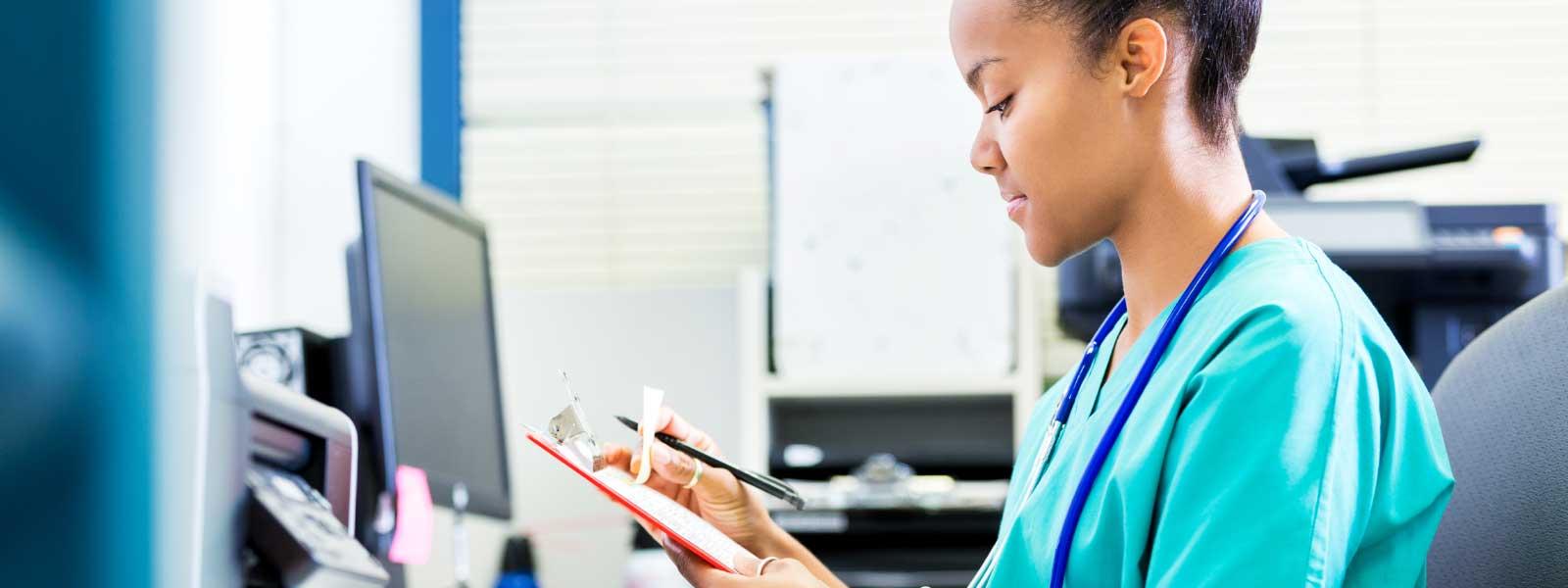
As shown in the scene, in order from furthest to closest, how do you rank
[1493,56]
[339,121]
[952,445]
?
[1493,56]
[339,121]
[952,445]

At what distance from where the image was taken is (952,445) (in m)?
2.16

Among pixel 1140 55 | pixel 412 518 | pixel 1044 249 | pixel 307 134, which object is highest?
pixel 307 134

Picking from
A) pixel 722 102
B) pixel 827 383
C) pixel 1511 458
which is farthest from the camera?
pixel 722 102

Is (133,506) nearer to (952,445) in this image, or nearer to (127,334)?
(127,334)

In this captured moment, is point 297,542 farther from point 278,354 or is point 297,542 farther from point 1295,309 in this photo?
point 278,354

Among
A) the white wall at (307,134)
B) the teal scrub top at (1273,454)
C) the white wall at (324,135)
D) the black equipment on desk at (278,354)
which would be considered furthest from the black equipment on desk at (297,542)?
the white wall at (324,135)

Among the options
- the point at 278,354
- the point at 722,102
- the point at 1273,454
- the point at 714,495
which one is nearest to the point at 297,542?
the point at 1273,454

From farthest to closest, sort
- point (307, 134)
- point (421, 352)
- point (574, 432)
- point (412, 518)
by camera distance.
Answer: point (307, 134), point (421, 352), point (412, 518), point (574, 432)

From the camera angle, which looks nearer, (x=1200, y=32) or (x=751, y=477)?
(x=1200, y=32)

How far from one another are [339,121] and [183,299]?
2315mm

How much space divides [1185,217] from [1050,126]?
10 cm

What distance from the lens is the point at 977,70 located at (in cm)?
90

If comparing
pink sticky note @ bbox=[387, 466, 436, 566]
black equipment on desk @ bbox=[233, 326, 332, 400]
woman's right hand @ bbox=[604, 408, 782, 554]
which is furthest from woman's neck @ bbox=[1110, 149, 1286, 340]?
black equipment on desk @ bbox=[233, 326, 332, 400]

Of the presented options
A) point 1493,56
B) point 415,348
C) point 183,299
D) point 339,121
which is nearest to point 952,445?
point 415,348
